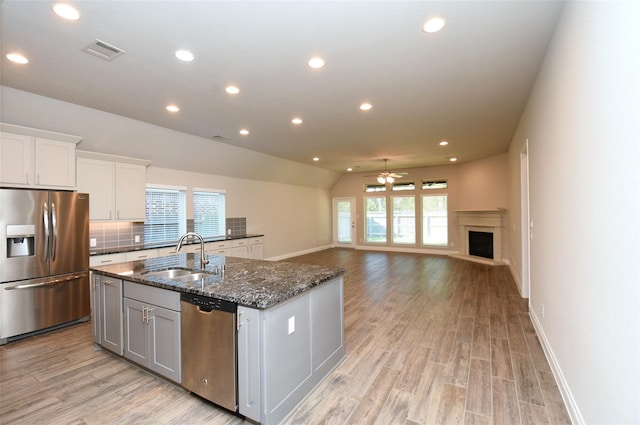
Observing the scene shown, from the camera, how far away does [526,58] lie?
2.77 m

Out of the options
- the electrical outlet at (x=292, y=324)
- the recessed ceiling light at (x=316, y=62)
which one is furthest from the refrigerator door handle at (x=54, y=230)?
the recessed ceiling light at (x=316, y=62)

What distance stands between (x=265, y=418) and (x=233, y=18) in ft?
9.41

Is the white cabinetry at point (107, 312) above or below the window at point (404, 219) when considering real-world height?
below

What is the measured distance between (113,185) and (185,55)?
303cm

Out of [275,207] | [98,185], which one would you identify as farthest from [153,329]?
[275,207]

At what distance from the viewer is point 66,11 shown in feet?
6.79

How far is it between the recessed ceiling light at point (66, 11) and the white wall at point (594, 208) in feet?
10.7

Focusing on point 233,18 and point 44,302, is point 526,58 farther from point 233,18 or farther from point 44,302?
point 44,302

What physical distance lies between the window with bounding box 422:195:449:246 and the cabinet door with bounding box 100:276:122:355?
895cm

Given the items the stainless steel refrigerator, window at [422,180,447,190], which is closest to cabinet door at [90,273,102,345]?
the stainless steel refrigerator

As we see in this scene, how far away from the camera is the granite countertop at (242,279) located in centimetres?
196

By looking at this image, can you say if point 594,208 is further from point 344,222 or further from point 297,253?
point 344,222

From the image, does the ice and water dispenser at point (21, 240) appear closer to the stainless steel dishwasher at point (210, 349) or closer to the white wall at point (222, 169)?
the white wall at point (222, 169)

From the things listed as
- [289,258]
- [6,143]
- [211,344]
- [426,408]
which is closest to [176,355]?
[211,344]
